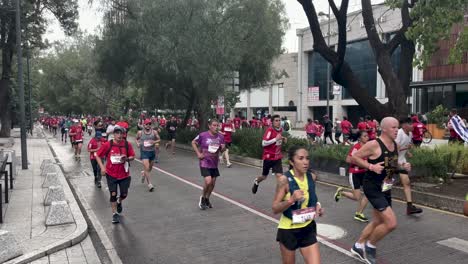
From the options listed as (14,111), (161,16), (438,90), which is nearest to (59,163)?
(161,16)

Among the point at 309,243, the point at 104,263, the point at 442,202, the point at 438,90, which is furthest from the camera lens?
the point at 438,90

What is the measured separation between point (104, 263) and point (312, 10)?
927cm

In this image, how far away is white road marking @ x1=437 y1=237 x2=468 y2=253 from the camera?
589cm

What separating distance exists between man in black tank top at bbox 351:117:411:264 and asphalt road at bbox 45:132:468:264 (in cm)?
44

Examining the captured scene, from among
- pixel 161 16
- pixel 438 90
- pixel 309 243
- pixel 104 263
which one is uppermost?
pixel 161 16

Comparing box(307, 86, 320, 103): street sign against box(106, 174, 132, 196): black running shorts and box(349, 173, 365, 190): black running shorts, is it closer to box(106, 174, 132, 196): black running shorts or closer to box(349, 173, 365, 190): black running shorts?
box(349, 173, 365, 190): black running shorts

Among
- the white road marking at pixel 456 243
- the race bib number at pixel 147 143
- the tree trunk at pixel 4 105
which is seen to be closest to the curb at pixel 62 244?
the race bib number at pixel 147 143

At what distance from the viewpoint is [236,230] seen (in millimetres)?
6977

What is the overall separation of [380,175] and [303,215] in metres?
1.79

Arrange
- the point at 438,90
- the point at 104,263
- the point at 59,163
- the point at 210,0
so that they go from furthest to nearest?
the point at 438,90 < the point at 210,0 < the point at 59,163 < the point at 104,263

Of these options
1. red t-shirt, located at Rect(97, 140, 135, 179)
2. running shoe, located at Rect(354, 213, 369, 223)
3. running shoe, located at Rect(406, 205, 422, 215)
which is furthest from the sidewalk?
running shoe, located at Rect(406, 205, 422, 215)

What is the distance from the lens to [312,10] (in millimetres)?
12172

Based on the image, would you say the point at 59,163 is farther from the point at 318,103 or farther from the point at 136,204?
the point at 318,103

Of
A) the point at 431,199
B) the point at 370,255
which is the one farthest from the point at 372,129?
the point at 370,255
